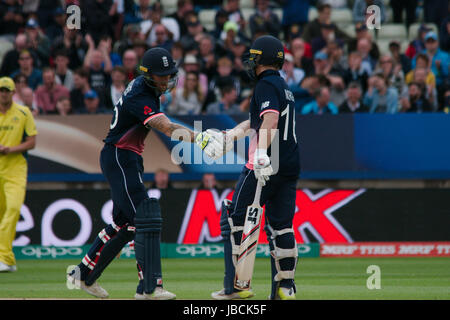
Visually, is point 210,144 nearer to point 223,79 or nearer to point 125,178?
point 125,178

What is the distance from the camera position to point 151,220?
7.90m

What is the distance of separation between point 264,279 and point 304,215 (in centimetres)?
384

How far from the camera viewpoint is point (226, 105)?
1505 centimetres

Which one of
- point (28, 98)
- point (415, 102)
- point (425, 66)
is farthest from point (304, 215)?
point (28, 98)

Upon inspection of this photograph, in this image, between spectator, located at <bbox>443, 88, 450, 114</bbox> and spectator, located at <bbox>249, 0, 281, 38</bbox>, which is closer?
spectator, located at <bbox>443, 88, 450, 114</bbox>

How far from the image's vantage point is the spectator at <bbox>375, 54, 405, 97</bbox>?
1588 centimetres

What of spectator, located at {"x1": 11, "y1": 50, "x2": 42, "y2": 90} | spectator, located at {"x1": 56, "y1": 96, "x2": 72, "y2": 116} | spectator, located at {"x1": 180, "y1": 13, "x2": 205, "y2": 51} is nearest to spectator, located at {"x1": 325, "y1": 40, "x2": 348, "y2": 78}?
spectator, located at {"x1": 180, "y1": 13, "x2": 205, "y2": 51}

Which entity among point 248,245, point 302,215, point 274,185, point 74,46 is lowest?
point 302,215

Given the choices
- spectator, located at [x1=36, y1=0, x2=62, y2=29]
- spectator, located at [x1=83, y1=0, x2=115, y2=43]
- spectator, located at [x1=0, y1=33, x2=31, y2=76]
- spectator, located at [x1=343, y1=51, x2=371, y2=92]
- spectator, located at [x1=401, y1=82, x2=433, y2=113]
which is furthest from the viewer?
spectator, located at [x1=36, y1=0, x2=62, y2=29]

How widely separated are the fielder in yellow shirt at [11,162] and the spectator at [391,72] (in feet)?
22.7

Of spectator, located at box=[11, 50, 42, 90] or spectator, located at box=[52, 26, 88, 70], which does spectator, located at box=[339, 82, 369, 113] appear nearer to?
spectator, located at box=[52, 26, 88, 70]

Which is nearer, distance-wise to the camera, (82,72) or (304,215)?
(304,215)

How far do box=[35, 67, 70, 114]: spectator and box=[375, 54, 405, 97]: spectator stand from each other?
225 inches
